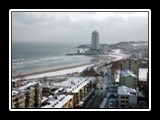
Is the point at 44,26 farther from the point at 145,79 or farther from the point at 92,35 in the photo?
the point at 145,79

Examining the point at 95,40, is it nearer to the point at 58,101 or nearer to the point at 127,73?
the point at 127,73

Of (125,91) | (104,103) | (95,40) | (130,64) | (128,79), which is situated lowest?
(104,103)

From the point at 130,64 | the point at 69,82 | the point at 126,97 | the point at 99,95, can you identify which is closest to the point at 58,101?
the point at 69,82

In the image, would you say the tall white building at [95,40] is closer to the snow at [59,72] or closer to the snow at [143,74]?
the snow at [59,72]

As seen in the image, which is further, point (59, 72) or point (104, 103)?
point (59, 72)

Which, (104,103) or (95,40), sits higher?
(95,40)

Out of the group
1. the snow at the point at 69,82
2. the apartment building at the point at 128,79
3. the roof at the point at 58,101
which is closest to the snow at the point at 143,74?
the apartment building at the point at 128,79

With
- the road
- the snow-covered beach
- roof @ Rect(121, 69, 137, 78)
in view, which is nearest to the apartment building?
roof @ Rect(121, 69, 137, 78)

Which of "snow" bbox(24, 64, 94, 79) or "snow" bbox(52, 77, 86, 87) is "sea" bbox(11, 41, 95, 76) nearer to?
"snow" bbox(24, 64, 94, 79)
